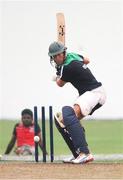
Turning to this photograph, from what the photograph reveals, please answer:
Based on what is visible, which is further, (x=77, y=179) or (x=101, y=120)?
(x=101, y=120)

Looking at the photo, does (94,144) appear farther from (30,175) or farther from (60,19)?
(30,175)

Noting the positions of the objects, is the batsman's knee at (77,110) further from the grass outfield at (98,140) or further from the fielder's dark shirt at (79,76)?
the grass outfield at (98,140)

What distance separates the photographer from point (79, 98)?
904cm

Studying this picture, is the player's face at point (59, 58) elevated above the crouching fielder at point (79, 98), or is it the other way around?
the player's face at point (59, 58)

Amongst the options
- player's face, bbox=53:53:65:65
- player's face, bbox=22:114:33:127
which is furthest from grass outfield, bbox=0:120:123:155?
player's face, bbox=53:53:65:65

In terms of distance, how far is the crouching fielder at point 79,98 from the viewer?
8.84 metres

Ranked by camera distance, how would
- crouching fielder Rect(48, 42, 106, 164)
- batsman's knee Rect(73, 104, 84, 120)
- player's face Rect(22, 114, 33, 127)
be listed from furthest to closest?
player's face Rect(22, 114, 33, 127), batsman's knee Rect(73, 104, 84, 120), crouching fielder Rect(48, 42, 106, 164)

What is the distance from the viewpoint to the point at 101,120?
29688 millimetres

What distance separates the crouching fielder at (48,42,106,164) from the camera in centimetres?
884

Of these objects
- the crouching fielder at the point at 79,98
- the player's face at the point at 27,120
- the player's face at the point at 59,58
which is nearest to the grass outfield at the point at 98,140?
the player's face at the point at 27,120

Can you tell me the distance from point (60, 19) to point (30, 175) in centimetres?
269

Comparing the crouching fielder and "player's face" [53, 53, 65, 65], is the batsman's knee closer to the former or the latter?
the crouching fielder

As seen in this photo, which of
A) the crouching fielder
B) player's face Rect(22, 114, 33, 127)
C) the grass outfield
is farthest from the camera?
the grass outfield

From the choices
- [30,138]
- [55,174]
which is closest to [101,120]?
[30,138]
